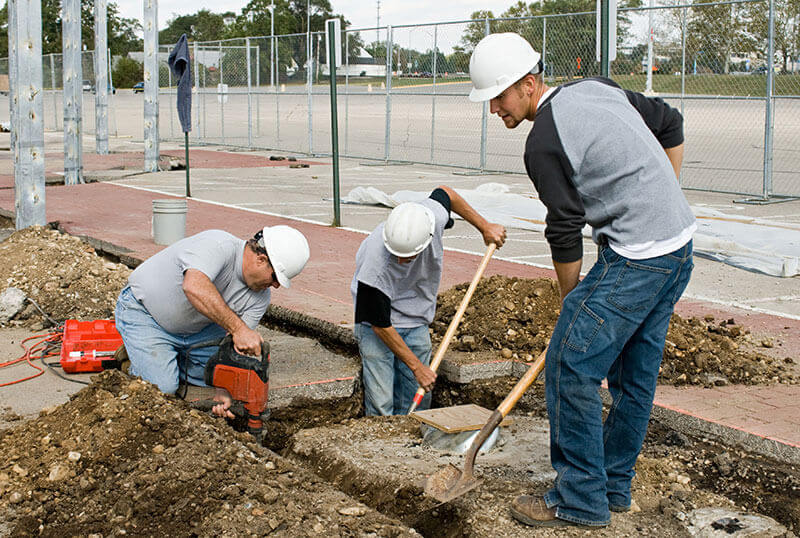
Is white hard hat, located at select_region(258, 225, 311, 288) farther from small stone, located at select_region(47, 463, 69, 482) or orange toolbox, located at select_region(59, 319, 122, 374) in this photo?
orange toolbox, located at select_region(59, 319, 122, 374)

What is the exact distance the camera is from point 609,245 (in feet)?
11.1

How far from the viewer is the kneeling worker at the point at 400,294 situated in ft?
15.8

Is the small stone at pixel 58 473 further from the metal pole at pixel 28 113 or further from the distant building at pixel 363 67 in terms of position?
the distant building at pixel 363 67

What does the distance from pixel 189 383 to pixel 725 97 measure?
11.0 metres

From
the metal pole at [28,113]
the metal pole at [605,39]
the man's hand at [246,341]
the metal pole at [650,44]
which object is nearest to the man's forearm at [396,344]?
the man's hand at [246,341]

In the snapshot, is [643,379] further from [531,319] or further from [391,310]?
[531,319]

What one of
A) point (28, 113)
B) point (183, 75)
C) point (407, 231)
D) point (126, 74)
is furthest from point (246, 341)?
point (126, 74)

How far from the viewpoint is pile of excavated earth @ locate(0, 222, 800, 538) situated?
11.9 feet

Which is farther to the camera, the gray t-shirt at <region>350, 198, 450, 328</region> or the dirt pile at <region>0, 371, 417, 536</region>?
the gray t-shirt at <region>350, 198, 450, 328</region>

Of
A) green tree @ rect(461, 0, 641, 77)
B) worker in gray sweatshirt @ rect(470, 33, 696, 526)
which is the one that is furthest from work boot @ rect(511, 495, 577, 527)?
green tree @ rect(461, 0, 641, 77)

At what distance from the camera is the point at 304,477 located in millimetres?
4000

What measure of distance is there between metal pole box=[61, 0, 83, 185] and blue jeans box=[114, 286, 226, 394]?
1200cm

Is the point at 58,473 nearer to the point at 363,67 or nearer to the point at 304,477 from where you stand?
the point at 304,477

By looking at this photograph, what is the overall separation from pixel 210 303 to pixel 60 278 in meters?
3.48
